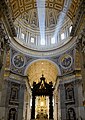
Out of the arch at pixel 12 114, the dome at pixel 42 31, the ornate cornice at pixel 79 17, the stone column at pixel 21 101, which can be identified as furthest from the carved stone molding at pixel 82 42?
the arch at pixel 12 114

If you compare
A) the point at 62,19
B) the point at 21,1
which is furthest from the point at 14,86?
the point at 62,19

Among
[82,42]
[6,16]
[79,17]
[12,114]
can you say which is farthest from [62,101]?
[6,16]

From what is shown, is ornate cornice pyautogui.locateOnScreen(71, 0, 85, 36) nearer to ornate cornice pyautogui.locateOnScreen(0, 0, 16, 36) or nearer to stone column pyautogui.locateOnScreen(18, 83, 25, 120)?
ornate cornice pyautogui.locateOnScreen(0, 0, 16, 36)

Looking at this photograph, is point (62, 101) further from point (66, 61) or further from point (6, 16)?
point (6, 16)

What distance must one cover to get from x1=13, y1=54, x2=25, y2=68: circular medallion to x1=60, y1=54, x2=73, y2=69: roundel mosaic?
5888mm

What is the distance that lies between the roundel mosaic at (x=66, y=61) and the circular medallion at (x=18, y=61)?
19.3 feet

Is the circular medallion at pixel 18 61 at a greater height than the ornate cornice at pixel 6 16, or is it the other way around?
the ornate cornice at pixel 6 16

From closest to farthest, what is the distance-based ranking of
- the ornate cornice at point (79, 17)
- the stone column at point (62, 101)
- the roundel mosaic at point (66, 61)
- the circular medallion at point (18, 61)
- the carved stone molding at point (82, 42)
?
the ornate cornice at point (79, 17)
the carved stone molding at point (82, 42)
the stone column at point (62, 101)
the roundel mosaic at point (66, 61)
the circular medallion at point (18, 61)

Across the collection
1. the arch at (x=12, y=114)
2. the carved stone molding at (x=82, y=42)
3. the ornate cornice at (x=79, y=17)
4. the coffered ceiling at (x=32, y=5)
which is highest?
the coffered ceiling at (x=32, y=5)

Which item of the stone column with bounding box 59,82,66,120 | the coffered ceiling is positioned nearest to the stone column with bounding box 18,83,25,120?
the stone column with bounding box 59,82,66,120

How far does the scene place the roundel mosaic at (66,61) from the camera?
21.8 metres

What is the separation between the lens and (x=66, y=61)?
22.3 meters

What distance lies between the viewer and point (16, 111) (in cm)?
1947

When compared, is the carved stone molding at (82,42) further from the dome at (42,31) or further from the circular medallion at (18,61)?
the circular medallion at (18,61)
